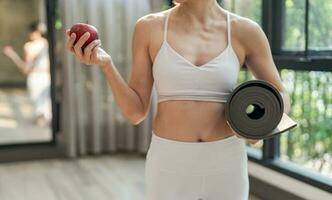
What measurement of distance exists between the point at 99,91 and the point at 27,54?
0.95m

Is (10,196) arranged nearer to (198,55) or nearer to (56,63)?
(56,63)

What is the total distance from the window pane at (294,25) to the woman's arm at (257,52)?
1508 millimetres

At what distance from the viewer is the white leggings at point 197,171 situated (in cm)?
102

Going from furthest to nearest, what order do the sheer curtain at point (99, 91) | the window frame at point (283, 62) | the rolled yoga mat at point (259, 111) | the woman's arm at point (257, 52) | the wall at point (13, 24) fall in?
the wall at point (13, 24) → the sheer curtain at point (99, 91) → the window frame at point (283, 62) → the woman's arm at point (257, 52) → the rolled yoga mat at point (259, 111)

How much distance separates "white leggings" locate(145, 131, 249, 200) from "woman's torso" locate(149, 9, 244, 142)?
0.02 metres

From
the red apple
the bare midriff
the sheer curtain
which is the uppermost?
the red apple

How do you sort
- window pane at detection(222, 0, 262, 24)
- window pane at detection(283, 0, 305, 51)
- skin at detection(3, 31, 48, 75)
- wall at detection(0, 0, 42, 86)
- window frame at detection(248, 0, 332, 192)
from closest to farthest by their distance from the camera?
window frame at detection(248, 0, 332, 192) → window pane at detection(283, 0, 305, 51) → window pane at detection(222, 0, 262, 24) → wall at detection(0, 0, 42, 86) → skin at detection(3, 31, 48, 75)

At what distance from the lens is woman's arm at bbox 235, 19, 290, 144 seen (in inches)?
42.0

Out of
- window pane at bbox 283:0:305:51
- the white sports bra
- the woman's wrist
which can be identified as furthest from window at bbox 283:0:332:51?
the woman's wrist

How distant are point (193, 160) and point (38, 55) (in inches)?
139

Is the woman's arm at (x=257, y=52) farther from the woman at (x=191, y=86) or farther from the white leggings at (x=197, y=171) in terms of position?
the white leggings at (x=197, y=171)

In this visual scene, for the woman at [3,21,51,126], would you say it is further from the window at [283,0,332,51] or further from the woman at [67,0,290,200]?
the woman at [67,0,290,200]

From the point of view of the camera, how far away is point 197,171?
102cm

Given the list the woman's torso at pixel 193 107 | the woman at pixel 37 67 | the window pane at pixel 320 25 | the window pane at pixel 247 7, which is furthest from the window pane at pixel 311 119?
the woman at pixel 37 67
